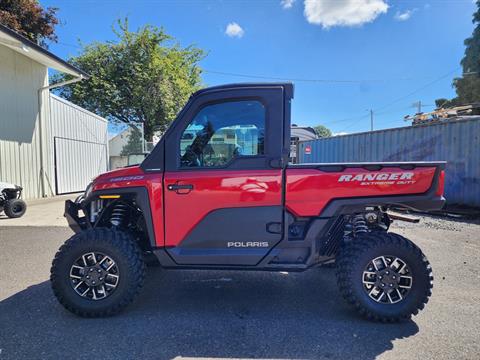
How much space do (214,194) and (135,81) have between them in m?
21.8

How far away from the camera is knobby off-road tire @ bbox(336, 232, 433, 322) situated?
3.05 m

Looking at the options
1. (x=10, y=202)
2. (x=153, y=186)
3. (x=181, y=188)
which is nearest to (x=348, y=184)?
(x=181, y=188)

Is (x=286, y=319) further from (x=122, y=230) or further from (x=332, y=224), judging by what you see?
(x=122, y=230)

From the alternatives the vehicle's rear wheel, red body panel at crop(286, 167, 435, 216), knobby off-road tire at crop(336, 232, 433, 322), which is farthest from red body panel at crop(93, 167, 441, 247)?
the vehicle's rear wheel

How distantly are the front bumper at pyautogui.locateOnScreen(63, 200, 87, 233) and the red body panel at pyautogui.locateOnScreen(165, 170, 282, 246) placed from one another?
121 cm

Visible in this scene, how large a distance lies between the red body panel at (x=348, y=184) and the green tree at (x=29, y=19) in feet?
55.6

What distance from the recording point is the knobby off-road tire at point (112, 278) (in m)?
3.10

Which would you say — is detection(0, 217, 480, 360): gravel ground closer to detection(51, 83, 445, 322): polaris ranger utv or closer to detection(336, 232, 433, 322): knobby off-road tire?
detection(336, 232, 433, 322): knobby off-road tire

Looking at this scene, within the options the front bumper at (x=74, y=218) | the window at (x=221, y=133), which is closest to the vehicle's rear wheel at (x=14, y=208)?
the front bumper at (x=74, y=218)

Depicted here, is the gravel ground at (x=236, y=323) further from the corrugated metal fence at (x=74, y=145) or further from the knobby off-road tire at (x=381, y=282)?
the corrugated metal fence at (x=74, y=145)

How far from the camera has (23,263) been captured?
15.9ft

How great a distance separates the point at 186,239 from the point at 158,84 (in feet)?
68.6

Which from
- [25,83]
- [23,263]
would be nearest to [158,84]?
[25,83]

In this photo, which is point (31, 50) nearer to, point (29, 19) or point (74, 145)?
point (74, 145)
